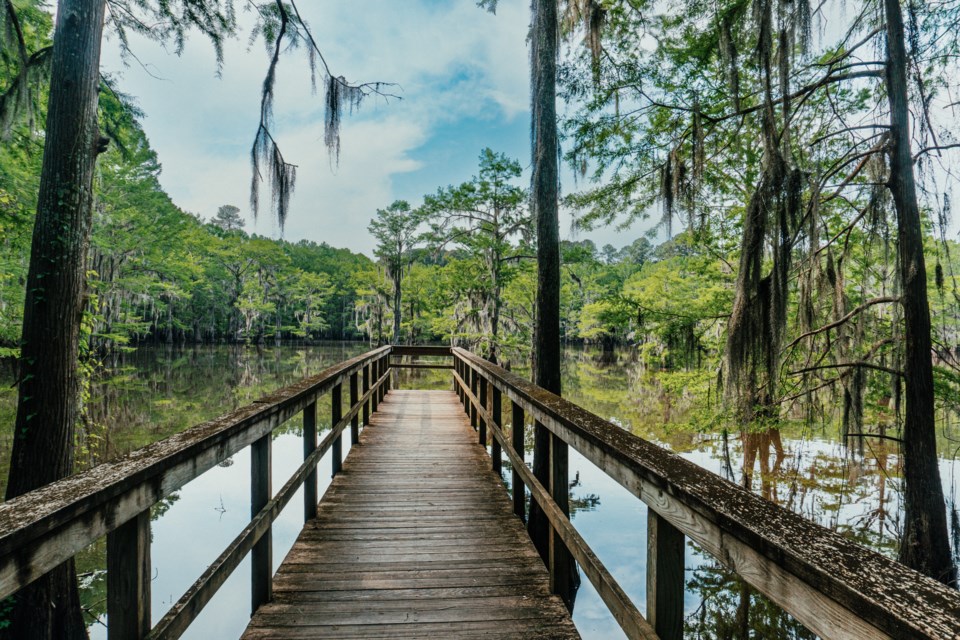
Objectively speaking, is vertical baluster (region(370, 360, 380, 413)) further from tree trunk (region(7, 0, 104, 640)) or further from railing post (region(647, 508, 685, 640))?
railing post (region(647, 508, 685, 640))

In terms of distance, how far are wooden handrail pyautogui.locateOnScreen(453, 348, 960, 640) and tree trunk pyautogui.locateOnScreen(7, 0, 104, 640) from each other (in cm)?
394

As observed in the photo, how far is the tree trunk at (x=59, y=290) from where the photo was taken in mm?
3107

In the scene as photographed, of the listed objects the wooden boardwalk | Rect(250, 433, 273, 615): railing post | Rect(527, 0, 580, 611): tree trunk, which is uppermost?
Rect(527, 0, 580, 611): tree trunk

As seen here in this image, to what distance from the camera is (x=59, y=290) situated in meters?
3.23

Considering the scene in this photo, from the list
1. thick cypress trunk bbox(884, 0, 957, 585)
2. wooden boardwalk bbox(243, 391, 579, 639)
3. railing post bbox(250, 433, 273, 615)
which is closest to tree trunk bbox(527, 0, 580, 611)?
wooden boardwalk bbox(243, 391, 579, 639)

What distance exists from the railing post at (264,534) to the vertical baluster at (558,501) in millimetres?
1282

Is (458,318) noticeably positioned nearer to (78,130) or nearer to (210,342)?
(78,130)

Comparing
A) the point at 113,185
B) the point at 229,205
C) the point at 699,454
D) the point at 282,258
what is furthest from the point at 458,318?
the point at 229,205

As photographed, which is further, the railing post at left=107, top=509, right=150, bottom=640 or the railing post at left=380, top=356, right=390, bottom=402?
the railing post at left=380, top=356, right=390, bottom=402

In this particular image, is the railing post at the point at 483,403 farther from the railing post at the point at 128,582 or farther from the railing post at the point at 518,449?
the railing post at the point at 128,582

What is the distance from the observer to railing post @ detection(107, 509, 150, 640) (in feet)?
3.49

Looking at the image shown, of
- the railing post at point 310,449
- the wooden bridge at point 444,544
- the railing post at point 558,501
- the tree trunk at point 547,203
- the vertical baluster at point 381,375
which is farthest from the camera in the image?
the vertical baluster at point 381,375

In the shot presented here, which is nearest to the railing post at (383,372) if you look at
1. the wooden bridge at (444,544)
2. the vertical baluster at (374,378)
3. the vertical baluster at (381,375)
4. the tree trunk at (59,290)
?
the vertical baluster at (381,375)

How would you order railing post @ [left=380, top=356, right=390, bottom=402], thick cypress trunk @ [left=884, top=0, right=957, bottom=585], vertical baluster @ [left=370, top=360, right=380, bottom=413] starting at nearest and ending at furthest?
thick cypress trunk @ [left=884, top=0, right=957, bottom=585], vertical baluster @ [left=370, top=360, right=380, bottom=413], railing post @ [left=380, top=356, right=390, bottom=402]
